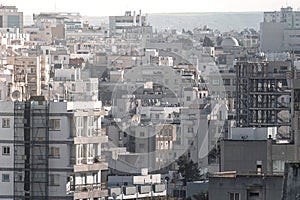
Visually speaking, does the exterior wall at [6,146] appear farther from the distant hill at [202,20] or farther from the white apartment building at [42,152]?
the distant hill at [202,20]

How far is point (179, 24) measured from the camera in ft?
579

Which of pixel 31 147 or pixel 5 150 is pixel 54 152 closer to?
pixel 31 147

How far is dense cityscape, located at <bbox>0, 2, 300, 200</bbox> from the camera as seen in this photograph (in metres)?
15.7

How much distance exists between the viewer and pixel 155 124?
52.9 metres

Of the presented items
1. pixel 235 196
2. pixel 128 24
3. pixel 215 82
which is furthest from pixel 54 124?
pixel 128 24

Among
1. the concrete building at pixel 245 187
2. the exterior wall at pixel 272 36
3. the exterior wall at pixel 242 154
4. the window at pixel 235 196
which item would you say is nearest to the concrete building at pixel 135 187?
the exterior wall at pixel 242 154

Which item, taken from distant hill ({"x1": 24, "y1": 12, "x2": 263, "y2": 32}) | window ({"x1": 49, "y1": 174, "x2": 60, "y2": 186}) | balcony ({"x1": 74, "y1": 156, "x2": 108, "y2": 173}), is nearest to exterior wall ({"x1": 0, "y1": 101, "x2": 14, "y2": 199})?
window ({"x1": 49, "y1": 174, "x2": 60, "y2": 186})

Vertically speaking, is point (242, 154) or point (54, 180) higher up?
point (242, 154)

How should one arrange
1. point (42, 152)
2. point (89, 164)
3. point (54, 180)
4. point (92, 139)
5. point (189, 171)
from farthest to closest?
point (189, 171) → point (92, 139) → point (89, 164) → point (42, 152) → point (54, 180)

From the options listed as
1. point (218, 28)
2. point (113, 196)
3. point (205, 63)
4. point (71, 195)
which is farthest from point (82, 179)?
point (218, 28)

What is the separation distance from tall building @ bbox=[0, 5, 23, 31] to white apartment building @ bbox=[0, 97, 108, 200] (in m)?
117

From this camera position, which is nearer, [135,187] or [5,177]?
[5,177]

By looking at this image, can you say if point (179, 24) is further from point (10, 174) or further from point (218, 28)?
point (10, 174)

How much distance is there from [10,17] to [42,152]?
123m
